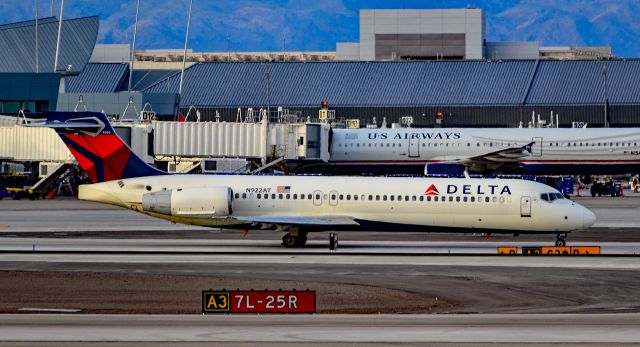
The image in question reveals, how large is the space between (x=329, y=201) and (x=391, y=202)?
8.17 feet

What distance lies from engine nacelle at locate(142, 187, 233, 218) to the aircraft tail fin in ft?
6.35

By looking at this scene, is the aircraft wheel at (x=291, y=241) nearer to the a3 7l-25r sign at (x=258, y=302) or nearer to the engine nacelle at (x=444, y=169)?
the a3 7l-25r sign at (x=258, y=302)

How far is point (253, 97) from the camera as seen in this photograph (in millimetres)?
149125

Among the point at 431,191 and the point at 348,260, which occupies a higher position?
the point at 431,191

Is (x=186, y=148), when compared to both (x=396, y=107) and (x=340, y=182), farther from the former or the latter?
(x=396, y=107)

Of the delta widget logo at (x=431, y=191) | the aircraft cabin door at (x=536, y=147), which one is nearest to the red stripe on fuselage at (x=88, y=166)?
the delta widget logo at (x=431, y=191)

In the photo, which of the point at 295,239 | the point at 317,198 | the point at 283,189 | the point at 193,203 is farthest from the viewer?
the point at 283,189

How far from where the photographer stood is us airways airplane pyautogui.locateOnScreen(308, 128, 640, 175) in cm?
9431

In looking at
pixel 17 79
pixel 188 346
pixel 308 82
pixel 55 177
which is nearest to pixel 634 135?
pixel 55 177

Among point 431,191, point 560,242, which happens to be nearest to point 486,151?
point 560,242

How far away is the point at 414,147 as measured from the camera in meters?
95.2

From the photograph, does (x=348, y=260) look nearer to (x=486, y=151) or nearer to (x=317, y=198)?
(x=317, y=198)

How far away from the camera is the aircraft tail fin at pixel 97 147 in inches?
2053

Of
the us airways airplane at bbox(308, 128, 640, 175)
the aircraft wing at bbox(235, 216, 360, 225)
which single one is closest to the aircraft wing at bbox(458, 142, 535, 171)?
the us airways airplane at bbox(308, 128, 640, 175)
